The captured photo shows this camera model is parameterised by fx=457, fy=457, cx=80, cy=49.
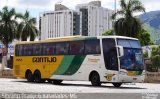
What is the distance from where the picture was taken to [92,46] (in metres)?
27.5

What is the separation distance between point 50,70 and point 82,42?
386 cm

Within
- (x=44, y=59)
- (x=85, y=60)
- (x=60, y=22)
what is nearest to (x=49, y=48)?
(x=44, y=59)

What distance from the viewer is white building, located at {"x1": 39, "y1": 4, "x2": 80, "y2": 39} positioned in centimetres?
12588

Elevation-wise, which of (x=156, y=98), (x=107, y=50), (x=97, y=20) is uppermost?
(x=97, y=20)

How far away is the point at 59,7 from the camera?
13638cm

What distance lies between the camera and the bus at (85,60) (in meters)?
26.4

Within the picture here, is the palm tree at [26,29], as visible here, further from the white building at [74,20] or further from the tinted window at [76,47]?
the tinted window at [76,47]

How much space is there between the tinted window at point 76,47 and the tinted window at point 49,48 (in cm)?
187

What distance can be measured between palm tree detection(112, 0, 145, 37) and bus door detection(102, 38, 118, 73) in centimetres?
2879

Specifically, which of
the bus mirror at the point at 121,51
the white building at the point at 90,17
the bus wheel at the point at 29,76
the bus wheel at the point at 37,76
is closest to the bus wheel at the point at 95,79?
the bus mirror at the point at 121,51

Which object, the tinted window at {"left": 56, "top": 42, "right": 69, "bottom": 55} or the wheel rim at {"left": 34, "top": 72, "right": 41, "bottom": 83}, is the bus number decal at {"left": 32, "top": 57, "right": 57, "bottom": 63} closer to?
the tinted window at {"left": 56, "top": 42, "right": 69, "bottom": 55}

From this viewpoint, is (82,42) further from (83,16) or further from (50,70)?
(83,16)

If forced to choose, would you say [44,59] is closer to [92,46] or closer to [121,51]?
[92,46]

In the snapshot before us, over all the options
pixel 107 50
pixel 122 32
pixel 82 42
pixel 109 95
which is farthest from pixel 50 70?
pixel 122 32
